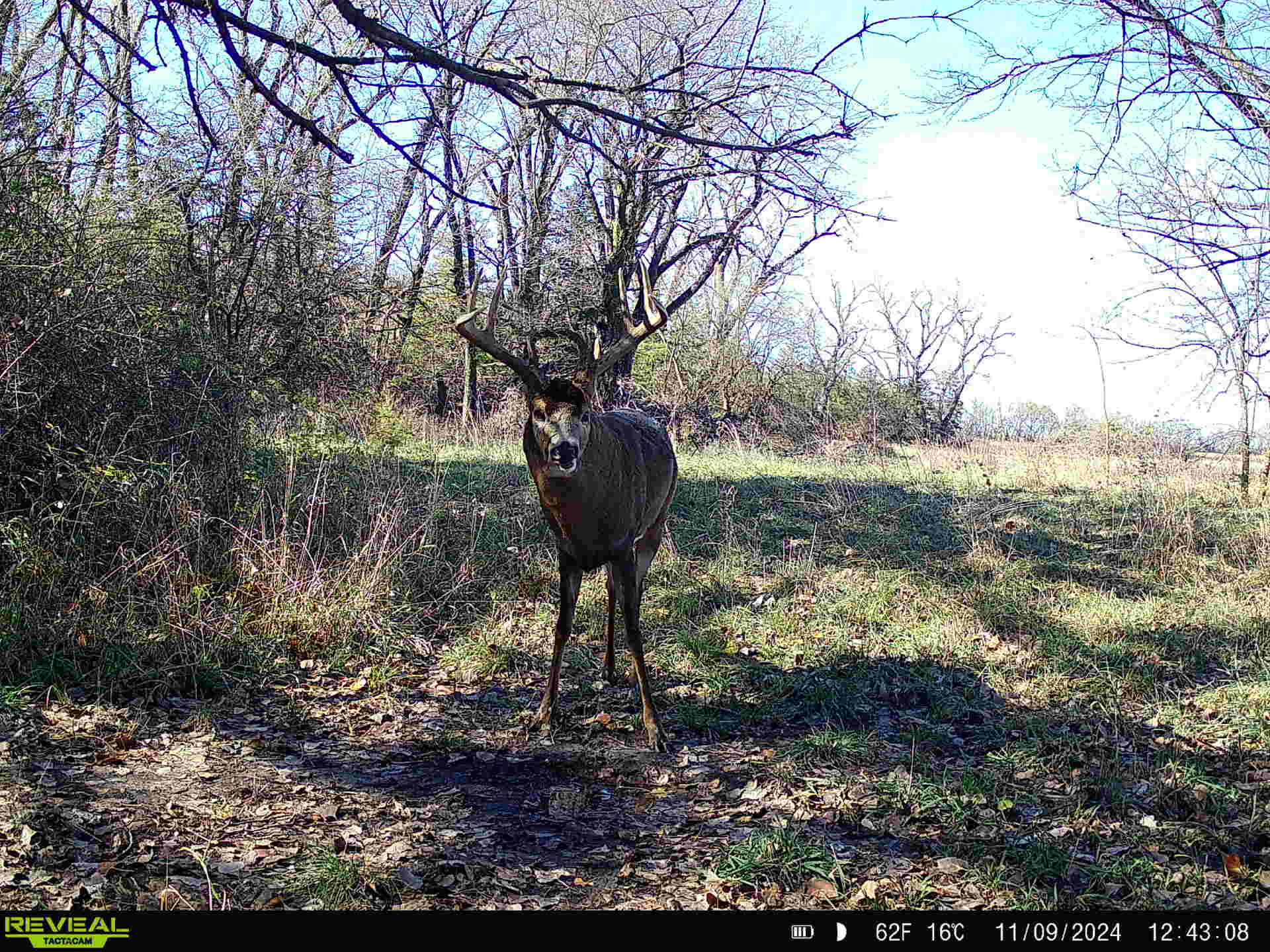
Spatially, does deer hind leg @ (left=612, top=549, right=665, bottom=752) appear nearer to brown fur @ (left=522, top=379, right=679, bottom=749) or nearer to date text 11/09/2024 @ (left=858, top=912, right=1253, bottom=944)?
brown fur @ (left=522, top=379, right=679, bottom=749)

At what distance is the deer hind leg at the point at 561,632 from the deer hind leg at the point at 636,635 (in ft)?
1.05

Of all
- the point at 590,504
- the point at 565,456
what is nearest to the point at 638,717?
the point at 590,504

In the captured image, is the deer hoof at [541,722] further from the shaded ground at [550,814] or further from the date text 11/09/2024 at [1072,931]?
the date text 11/09/2024 at [1072,931]

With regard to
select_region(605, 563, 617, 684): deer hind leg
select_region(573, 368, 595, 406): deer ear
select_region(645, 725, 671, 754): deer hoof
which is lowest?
select_region(645, 725, 671, 754): deer hoof

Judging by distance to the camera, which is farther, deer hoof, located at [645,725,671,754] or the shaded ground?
deer hoof, located at [645,725,671,754]

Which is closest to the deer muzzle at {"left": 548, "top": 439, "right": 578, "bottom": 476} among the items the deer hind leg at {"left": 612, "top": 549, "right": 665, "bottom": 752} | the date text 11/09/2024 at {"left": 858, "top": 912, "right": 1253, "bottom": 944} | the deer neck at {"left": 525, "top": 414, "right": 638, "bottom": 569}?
the deer neck at {"left": 525, "top": 414, "right": 638, "bottom": 569}

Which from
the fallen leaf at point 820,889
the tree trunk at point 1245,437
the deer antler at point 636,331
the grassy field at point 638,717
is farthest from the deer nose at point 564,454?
the tree trunk at point 1245,437

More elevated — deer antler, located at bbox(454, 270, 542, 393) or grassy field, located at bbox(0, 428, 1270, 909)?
deer antler, located at bbox(454, 270, 542, 393)

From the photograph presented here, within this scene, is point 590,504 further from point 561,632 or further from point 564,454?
point 561,632

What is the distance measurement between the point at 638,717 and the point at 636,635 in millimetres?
633

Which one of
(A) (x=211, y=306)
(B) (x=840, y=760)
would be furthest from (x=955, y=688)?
(A) (x=211, y=306)

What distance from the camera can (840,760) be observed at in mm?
5172

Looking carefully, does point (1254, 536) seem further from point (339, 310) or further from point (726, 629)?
point (339, 310)

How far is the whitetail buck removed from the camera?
5.18 meters
